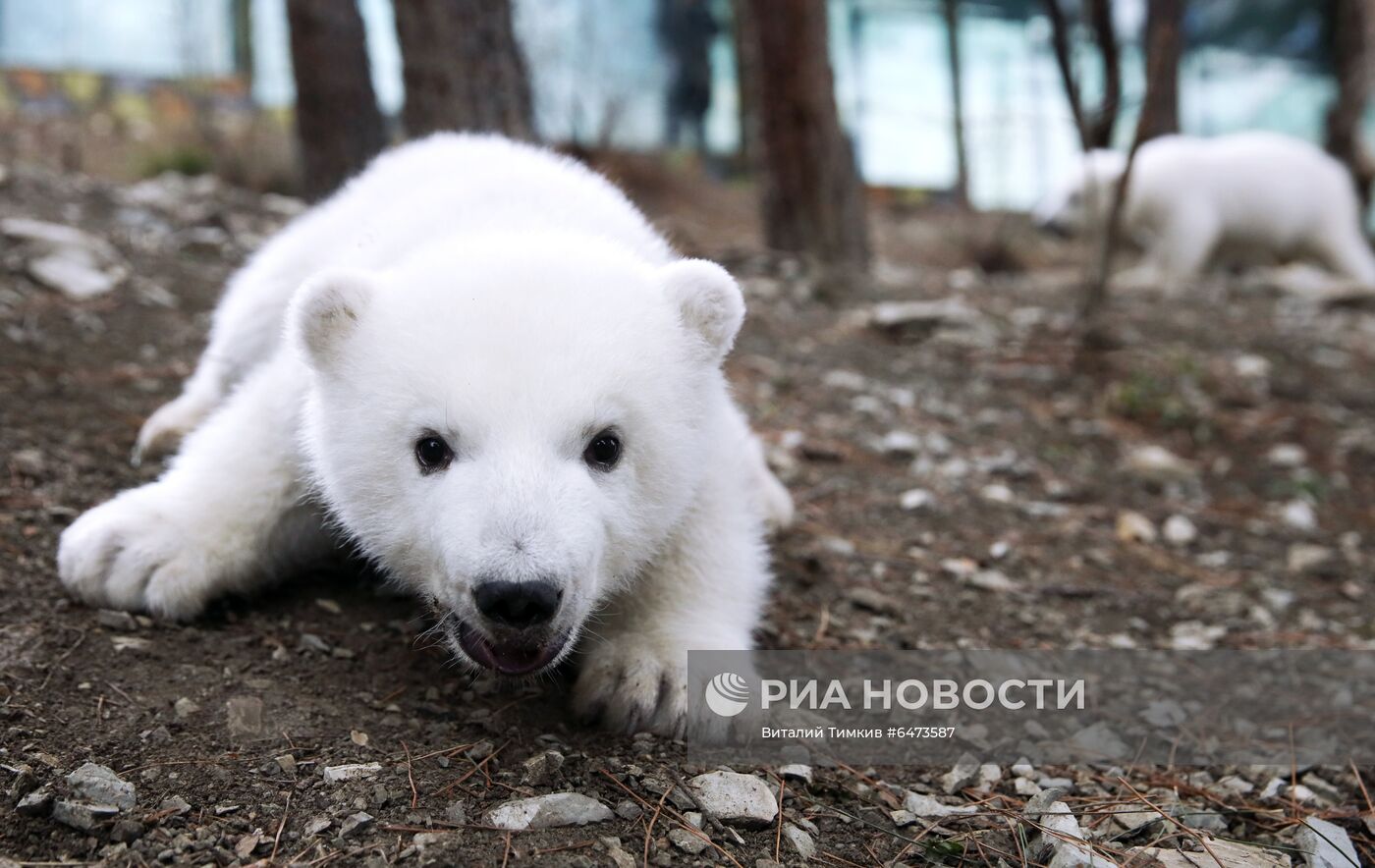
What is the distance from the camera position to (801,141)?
699 cm

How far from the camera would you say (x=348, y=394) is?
7.89 feet

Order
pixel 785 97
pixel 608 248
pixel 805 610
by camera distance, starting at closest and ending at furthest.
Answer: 1. pixel 608 248
2. pixel 805 610
3. pixel 785 97

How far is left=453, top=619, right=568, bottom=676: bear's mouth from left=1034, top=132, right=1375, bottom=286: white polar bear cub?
30.7 feet

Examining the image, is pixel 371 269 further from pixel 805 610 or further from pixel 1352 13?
pixel 1352 13

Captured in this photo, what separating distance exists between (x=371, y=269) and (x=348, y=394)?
653mm

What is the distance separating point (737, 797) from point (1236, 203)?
33.7 feet

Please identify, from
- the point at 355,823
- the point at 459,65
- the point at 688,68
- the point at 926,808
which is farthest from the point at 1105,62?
the point at 688,68

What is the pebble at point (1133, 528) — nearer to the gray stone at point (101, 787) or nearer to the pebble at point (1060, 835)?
the pebble at point (1060, 835)

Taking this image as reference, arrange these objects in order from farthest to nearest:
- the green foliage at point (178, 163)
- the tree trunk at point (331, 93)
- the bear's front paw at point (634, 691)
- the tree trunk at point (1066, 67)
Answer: the green foliage at point (178, 163) < the tree trunk at point (331, 93) < the tree trunk at point (1066, 67) < the bear's front paw at point (634, 691)

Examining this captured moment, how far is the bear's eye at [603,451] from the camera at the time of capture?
2.29 metres

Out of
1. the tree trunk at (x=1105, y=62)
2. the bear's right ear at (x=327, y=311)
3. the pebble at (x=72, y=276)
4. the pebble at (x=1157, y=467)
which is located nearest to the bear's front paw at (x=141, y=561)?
the bear's right ear at (x=327, y=311)

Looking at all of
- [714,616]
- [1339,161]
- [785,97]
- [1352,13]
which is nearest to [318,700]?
[714,616]

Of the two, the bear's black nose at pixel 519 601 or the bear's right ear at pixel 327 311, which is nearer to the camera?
the bear's black nose at pixel 519 601

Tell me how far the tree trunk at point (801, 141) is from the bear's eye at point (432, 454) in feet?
16.7
